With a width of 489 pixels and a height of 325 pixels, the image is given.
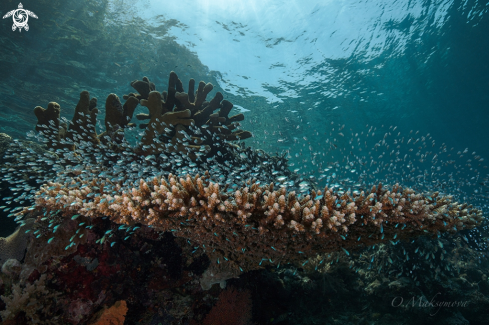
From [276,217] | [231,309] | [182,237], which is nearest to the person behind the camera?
[276,217]

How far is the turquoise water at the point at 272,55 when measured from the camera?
51.5 ft

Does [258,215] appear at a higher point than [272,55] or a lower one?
lower

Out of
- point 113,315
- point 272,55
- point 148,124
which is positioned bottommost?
point 113,315

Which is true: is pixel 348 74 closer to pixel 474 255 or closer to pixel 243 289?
pixel 474 255

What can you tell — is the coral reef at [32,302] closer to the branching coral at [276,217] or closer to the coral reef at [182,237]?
the coral reef at [182,237]

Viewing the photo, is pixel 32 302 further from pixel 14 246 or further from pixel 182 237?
pixel 182 237

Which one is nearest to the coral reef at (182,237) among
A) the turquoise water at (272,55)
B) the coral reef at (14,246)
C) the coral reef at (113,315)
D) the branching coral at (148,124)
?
the coral reef at (113,315)

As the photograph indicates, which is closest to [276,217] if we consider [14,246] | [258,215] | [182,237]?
[258,215]

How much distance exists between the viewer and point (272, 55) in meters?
22.0

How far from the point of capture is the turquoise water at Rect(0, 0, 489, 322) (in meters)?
15.7

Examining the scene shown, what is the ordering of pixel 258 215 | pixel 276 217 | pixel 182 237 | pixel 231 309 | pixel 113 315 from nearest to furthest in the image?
pixel 276 217, pixel 258 215, pixel 113 315, pixel 182 237, pixel 231 309

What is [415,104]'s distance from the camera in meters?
30.5

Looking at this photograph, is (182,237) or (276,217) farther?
(182,237)

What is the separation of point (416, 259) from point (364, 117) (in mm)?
29501
